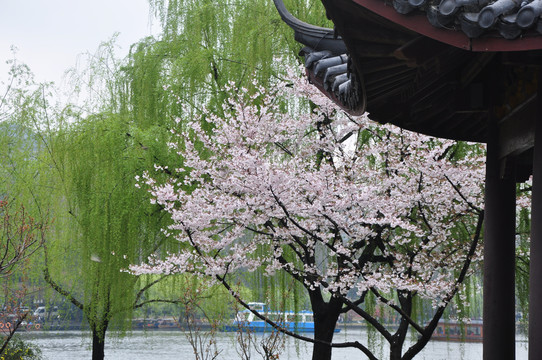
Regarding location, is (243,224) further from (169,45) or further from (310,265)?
(169,45)

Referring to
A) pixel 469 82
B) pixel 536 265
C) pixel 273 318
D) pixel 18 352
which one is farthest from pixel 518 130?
pixel 18 352

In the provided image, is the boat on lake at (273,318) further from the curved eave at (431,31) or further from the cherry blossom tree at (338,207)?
the curved eave at (431,31)

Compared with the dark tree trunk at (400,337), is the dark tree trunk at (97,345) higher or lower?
lower

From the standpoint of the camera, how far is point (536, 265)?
2.62 m

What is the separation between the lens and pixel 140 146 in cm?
1092

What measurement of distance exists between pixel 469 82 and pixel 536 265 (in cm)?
132

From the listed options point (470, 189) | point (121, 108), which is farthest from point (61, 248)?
point (470, 189)

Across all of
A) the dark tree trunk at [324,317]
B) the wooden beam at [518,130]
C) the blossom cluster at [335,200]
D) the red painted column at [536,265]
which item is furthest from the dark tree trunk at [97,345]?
the red painted column at [536,265]

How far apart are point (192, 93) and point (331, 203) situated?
381 cm

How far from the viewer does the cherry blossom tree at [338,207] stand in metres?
7.70

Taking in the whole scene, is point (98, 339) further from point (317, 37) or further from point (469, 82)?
point (469, 82)

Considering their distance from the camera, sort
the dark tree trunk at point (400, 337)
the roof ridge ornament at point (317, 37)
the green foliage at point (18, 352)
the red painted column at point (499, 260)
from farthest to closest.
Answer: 1. the green foliage at point (18, 352)
2. the dark tree trunk at point (400, 337)
3. the roof ridge ornament at point (317, 37)
4. the red painted column at point (499, 260)

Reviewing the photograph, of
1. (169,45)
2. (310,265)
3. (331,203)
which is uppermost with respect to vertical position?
(169,45)

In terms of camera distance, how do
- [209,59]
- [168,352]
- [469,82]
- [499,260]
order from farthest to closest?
1. [168,352]
2. [209,59]
3. [469,82]
4. [499,260]
